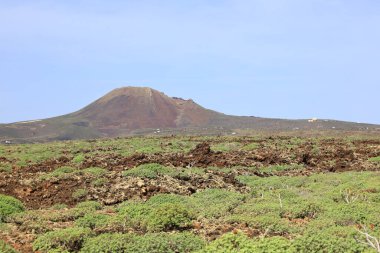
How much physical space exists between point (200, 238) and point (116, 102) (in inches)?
6069

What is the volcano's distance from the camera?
112812mm

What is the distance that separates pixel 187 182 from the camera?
701 inches

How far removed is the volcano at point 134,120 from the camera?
370ft

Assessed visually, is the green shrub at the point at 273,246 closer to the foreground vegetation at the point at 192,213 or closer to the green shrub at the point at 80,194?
the foreground vegetation at the point at 192,213

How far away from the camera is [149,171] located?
18.7m

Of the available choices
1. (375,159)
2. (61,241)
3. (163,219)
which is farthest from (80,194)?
(375,159)

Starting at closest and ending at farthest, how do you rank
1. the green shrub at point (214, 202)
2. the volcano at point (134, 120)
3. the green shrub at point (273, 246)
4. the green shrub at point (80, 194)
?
1. the green shrub at point (273, 246)
2. the green shrub at point (214, 202)
3. the green shrub at point (80, 194)
4. the volcano at point (134, 120)

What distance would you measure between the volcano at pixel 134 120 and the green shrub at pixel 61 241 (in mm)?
95978

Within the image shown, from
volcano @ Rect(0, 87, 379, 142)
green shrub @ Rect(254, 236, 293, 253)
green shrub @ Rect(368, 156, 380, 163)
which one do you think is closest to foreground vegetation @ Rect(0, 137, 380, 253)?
green shrub @ Rect(254, 236, 293, 253)

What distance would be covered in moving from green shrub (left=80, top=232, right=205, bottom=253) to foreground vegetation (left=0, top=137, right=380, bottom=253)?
20mm

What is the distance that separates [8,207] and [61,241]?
167 inches

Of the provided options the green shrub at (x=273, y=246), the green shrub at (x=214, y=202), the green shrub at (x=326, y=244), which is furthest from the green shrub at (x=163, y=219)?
the green shrub at (x=326, y=244)

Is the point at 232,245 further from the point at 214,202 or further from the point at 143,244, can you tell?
the point at 214,202

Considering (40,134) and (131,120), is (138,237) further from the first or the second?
(131,120)
